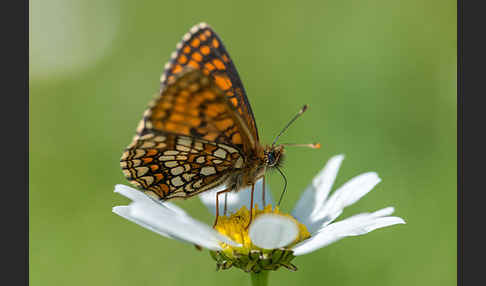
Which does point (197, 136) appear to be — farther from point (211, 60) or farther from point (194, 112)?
point (211, 60)

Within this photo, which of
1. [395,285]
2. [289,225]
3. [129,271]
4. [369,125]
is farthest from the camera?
[369,125]

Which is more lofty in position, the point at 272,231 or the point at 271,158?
the point at 271,158

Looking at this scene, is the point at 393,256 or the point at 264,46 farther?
the point at 264,46

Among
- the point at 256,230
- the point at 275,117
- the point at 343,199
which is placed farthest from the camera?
the point at 275,117

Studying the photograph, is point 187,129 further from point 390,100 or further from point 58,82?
point 58,82

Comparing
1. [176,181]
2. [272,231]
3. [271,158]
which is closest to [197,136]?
[176,181]

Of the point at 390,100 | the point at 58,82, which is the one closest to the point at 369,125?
the point at 390,100
